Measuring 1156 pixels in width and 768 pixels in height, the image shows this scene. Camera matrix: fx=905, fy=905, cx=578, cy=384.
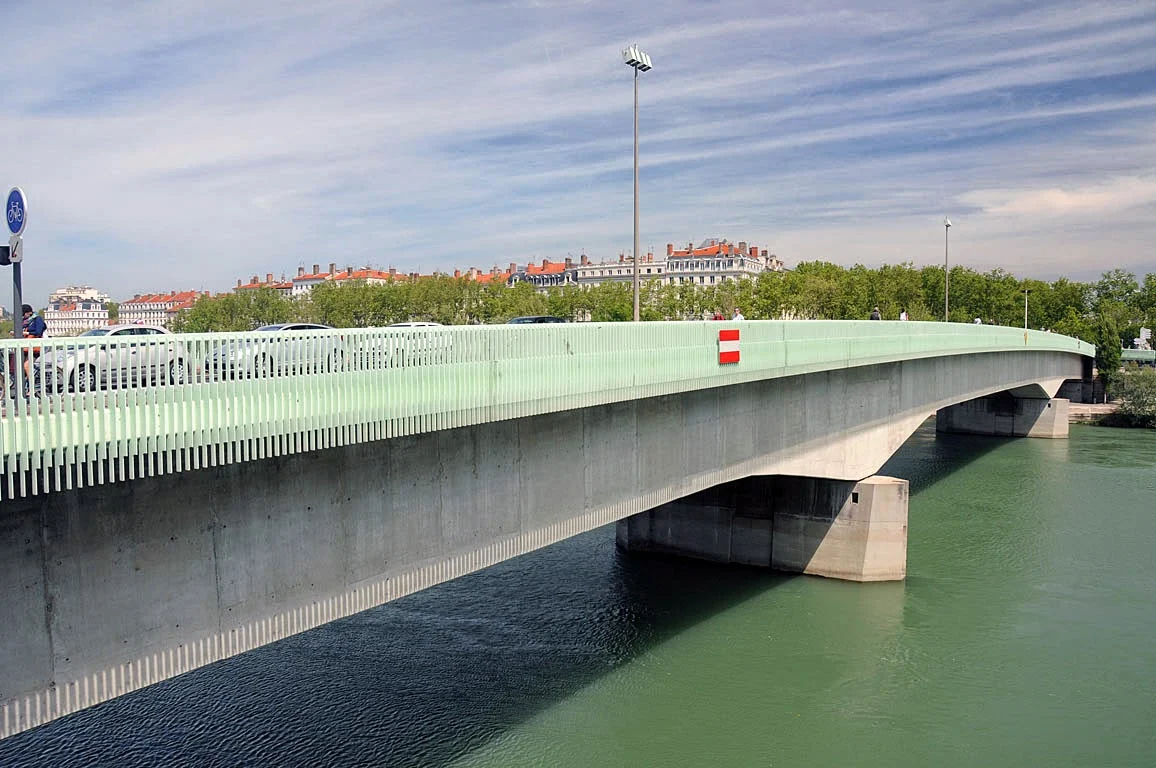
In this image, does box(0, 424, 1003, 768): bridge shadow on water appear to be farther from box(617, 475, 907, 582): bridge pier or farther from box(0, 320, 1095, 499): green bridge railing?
box(0, 320, 1095, 499): green bridge railing

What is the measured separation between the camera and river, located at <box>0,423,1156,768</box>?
50.5 feet

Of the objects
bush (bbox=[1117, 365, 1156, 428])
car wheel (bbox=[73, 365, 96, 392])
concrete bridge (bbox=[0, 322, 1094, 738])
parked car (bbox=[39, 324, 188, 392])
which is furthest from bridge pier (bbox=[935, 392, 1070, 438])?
car wheel (bbox=[73, 365, 96, 392])

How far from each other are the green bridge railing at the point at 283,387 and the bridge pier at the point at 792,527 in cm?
942

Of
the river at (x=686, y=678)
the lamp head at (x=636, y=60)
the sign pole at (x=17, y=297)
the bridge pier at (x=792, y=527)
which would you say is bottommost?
the river at (x=686, y=678)

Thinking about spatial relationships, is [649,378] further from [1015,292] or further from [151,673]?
[1015,292]

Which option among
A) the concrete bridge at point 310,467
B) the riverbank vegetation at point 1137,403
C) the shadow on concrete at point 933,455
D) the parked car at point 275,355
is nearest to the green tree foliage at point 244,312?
the shadow on concrete at point 933,455

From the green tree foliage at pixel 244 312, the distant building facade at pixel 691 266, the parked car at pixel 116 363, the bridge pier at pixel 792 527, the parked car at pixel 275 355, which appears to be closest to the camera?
the parked car at pixel 116 363

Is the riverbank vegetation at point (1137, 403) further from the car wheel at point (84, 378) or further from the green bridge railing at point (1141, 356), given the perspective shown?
the car wheel at point (84, 378)

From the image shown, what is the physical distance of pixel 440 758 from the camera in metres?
14.8

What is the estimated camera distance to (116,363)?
26.8ft

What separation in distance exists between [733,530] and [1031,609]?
7.67m

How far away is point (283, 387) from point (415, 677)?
10.3 m

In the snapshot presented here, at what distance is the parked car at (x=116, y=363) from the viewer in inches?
311

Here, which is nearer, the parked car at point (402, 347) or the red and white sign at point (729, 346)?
the parked car at point (402, 347)
